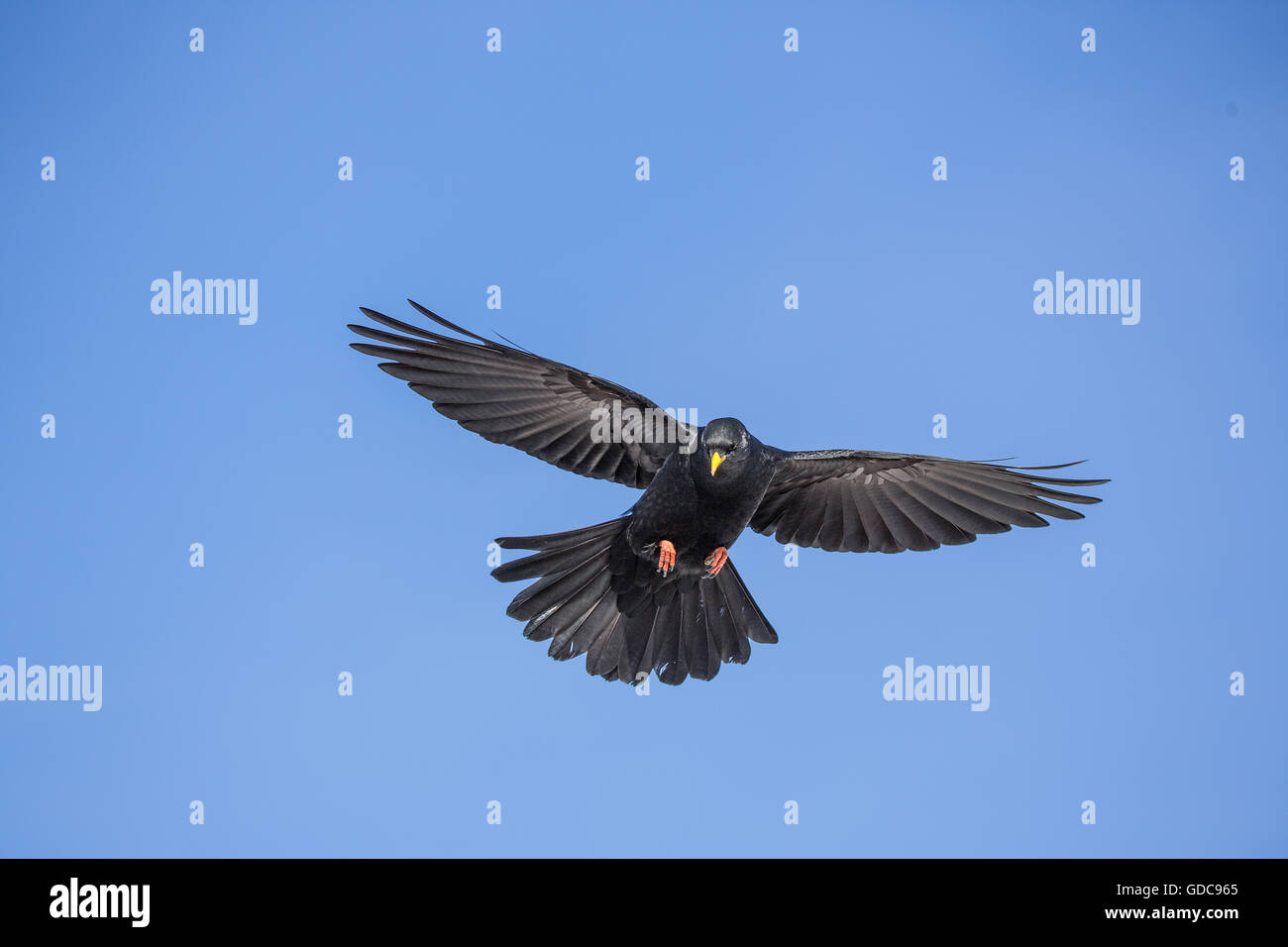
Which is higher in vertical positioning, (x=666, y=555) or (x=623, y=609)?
(x=666, y=555)

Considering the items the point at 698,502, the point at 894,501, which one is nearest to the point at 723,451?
the point at 698,502

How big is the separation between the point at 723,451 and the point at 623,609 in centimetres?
192

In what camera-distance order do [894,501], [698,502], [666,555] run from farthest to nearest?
1. [894,501]
2. [666,555]
3. [698,502]

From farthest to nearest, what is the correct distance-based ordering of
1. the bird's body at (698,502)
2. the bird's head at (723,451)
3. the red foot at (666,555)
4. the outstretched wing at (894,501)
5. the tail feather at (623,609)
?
the outstretched wing at (894,501) < the tail feather at (623,609) < the red foot at (666,555) < the bird's body at (698,502) < the bird's head at (723,451)

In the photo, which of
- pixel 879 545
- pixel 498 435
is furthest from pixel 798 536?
pixel 498 435

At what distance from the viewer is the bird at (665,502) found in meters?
9.02

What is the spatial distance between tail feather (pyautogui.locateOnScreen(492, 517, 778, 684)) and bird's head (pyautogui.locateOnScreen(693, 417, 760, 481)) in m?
1.09

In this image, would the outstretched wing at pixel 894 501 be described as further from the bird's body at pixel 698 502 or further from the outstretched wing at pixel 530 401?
the outstretched wing at pixel 530 401

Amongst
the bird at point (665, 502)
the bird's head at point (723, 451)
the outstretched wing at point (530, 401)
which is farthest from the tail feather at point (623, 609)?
the bird's head at point (723, 451)

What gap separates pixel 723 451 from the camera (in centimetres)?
870

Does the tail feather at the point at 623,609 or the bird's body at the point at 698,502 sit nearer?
the bird's body at the point at 698,502

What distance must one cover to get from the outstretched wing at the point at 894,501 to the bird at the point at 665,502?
13mm

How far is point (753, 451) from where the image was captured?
892cm

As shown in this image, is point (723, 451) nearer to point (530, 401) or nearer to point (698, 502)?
point (698, 502)
